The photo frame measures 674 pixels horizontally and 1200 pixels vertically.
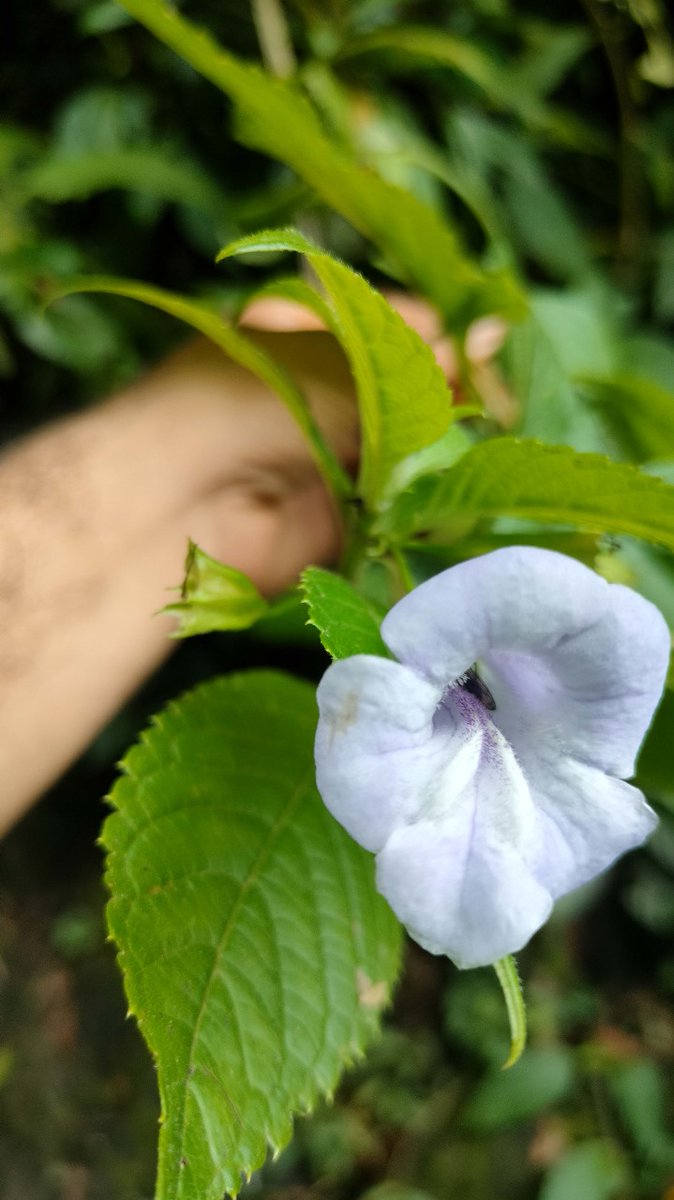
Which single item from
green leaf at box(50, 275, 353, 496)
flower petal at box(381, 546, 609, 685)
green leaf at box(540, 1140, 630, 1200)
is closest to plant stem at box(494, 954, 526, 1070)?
flower petal at box(381, 546, 609, 685)

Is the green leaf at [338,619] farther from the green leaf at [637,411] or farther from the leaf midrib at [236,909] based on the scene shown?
the green leaf at [637,411]

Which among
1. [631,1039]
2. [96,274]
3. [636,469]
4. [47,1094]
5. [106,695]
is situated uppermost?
[96,274]

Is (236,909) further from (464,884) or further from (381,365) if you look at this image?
(381,365)

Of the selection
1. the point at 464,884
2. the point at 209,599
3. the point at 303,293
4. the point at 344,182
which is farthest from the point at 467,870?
the point at 344,182

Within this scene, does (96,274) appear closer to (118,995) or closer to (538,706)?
(538,706)

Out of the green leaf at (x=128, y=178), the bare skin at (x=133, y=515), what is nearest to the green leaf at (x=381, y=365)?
the bare skin at (x=133, y=515)

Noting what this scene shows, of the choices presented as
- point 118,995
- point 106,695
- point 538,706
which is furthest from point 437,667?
point 118,995
